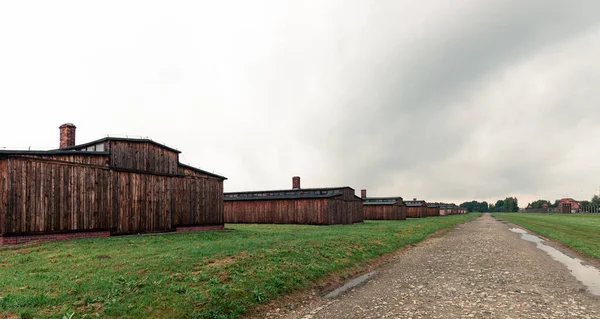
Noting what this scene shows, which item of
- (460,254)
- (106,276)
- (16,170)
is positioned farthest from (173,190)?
(460,254)

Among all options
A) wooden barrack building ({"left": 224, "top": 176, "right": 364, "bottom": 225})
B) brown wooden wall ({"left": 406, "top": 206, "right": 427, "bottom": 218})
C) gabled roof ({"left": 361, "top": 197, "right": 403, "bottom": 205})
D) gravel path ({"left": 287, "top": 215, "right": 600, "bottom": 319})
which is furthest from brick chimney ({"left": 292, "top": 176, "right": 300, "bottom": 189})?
brown wooden wall ({"left": 406, "top": 206, "right": 427, "bottom": 218})

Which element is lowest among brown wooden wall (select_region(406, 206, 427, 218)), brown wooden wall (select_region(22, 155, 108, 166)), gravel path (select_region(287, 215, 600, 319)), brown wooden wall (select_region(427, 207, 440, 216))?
brown wooden wall (select_region(427, 207, 440, 216))

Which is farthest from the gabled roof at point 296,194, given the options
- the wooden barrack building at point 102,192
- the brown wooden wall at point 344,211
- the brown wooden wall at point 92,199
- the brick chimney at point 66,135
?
the brick chimney at point 66,135

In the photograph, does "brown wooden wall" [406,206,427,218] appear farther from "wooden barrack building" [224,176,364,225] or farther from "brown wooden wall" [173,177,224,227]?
"brown wooden wall" [173,177,224,227]

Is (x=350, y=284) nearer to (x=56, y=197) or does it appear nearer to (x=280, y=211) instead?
(x=56, y=197)

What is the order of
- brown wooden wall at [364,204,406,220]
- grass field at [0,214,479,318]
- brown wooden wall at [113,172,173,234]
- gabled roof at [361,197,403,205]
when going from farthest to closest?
gabled roof at [361,197,403,205] → brown wooden wall at [364,204,406,220] → brown wooden wall at [113,172,173,234] → grass field at [0,214,479,318]

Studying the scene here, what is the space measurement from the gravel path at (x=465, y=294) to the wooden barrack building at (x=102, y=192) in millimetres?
20160

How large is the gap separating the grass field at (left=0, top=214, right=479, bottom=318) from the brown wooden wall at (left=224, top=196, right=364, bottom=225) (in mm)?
27493

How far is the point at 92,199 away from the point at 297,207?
29.6m

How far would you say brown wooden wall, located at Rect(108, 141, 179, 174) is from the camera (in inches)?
1037

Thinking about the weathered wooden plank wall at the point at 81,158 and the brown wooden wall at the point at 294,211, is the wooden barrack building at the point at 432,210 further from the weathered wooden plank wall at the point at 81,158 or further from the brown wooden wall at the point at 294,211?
the weathered wooden plank wall at the point at 81,158

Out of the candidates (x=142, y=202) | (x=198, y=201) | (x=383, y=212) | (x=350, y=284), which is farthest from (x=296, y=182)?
(x=350, y=284)

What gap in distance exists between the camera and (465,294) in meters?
11.5

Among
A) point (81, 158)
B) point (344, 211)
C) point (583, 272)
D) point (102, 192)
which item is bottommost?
point (344, 211)
